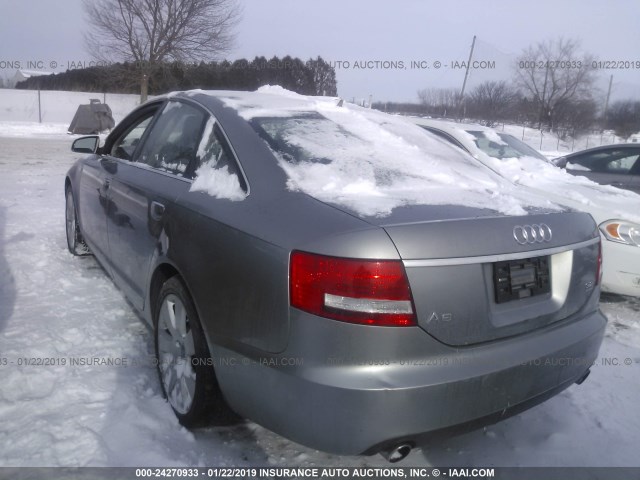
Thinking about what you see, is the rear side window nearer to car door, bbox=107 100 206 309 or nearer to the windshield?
car door, bbox=107 100 206 309

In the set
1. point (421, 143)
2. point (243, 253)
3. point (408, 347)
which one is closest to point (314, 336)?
point (408, 347)

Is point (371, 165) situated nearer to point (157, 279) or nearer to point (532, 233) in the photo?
point (532, 233)

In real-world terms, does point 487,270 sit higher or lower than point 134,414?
higher

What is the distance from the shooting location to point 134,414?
255 centimetres

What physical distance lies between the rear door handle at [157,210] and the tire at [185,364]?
0.34 m

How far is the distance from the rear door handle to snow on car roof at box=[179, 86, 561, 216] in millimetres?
615

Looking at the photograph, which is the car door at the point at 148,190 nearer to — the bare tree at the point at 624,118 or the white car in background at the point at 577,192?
the white car in background at the point at 577,192

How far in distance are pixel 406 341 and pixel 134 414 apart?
4.91 feet

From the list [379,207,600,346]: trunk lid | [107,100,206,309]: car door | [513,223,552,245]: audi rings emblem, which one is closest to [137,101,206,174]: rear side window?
[107,100,206,309]: car door

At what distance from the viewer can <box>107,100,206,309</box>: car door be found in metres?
2.70

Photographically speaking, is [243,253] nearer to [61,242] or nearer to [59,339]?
[59,339]

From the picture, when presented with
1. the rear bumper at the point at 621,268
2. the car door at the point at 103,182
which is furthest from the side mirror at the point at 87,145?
the rear bumper at the point at 621,268

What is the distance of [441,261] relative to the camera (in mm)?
1805

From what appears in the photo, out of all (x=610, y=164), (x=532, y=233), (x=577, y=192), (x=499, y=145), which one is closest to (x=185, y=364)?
(x=532, y=233)
